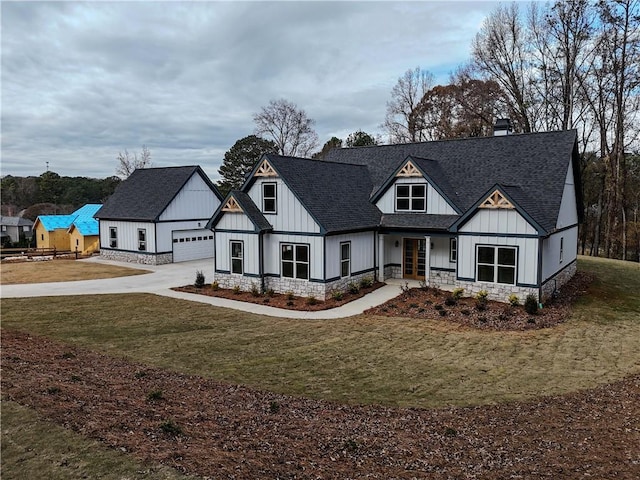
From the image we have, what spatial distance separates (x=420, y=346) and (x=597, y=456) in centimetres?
630

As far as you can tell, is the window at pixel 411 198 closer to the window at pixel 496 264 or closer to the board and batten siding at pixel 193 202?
the window at pixel 496 264

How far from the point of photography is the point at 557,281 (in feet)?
64.1

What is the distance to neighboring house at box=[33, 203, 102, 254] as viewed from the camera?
1428 inches

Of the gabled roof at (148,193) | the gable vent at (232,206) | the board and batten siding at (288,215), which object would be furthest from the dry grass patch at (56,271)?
the board and batten siding at (288,215)

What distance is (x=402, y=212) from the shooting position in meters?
21.6

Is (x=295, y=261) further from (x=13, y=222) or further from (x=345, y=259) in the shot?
(x=13, y=222)

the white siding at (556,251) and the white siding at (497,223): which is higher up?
the white siding at (497,223)

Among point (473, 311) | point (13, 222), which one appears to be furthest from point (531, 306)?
point (13, 222)

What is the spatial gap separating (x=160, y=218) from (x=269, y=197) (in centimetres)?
1219

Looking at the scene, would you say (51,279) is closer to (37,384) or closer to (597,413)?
(37,384)

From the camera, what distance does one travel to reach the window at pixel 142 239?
98.5 feet

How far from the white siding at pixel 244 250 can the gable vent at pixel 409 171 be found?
7.31 metres

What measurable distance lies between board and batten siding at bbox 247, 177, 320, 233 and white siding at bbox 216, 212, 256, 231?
0.87 meters

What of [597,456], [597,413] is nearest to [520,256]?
[597,413]
